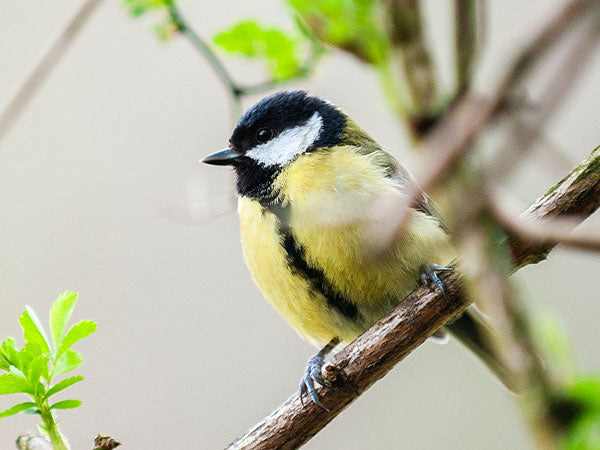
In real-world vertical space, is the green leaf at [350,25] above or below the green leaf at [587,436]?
above

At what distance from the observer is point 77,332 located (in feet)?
2.49

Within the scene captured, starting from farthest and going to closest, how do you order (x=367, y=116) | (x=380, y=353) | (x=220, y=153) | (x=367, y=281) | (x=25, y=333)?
(x=367, y=116) → (x=220, y=153) → (x=367, y=281) → (x=380, y=353) → (x=25, y=333)

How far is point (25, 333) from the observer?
76cm

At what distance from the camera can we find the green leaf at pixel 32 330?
0.75 meters

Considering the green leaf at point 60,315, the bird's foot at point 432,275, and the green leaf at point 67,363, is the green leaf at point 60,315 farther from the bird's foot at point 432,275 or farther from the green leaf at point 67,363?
the bird's foot at point 432,275

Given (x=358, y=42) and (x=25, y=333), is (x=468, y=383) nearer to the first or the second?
(x=358, y=42)

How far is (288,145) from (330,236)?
0.37 meters

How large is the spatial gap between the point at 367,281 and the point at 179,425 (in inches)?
47.6

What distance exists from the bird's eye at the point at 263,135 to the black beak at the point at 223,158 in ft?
0.19

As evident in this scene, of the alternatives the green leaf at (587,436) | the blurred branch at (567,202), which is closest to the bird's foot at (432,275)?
the blurred branch at (567,202)

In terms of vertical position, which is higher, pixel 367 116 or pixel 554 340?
pixel 367 116

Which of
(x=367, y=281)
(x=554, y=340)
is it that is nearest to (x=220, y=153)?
(x=367, y=281)

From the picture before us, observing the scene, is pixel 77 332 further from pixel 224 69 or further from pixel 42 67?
pixel 224 69

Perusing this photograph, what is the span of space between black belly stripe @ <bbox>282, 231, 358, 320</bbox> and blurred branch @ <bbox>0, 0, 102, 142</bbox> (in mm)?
557
